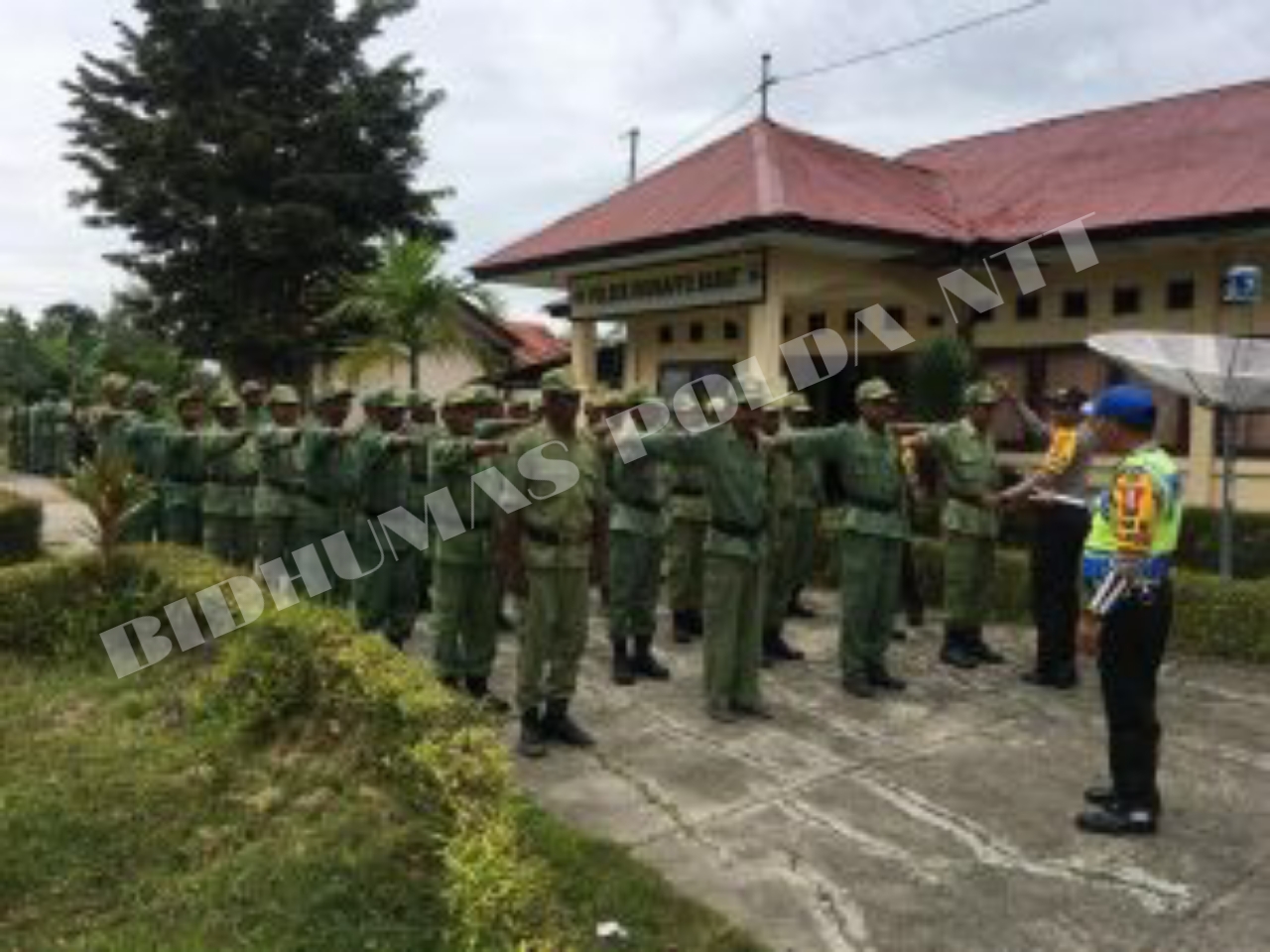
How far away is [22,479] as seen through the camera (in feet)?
94.9

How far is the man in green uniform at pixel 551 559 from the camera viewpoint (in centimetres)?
705

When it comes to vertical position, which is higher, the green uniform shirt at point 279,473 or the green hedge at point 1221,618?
the green uniform shirt at point 279,473

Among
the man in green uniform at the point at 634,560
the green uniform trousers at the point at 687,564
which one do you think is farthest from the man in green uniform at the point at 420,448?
the green uniform trousers at the point at 687,564

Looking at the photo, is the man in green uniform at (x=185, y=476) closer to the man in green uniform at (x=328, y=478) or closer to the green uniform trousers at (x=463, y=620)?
the man in green uniform at (x=328, y=478)

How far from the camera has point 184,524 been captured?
12.0 meters

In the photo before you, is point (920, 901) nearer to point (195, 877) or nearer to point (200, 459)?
point (195, 877)

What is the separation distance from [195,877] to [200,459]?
20.7ft

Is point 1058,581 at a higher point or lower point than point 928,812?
higher

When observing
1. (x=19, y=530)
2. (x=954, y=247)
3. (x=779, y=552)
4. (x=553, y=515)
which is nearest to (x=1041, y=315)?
(x=954, y=247)

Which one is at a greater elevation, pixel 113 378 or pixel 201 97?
pixel 201 97

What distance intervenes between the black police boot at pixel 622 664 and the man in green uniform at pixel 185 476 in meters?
4.39

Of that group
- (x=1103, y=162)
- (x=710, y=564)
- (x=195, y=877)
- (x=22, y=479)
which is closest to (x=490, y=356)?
(x=1103, y=162)

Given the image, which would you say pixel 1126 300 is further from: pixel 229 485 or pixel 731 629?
pixel 229 485

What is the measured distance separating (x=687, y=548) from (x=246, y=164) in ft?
62.3
